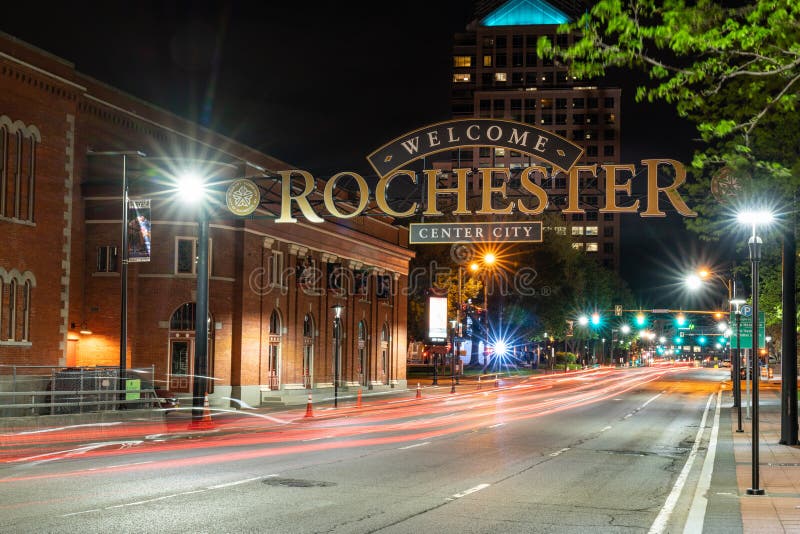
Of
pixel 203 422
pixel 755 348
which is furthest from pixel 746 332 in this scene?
pixel 203 422

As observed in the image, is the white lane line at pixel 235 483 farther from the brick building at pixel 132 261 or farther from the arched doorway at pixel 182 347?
the arched doorway at pixel 182 347

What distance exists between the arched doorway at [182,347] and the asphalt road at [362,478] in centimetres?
744

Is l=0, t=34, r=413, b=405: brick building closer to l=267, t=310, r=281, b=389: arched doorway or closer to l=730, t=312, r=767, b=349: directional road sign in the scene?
l=267, t=310, r=281, b=389: arched doorway

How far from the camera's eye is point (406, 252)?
63875 mm

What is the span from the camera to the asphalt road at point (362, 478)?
1212 cm

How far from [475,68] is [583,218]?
36521 mm

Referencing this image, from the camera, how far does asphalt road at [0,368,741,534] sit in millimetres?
12117

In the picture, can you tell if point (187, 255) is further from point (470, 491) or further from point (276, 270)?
point (470, 491)

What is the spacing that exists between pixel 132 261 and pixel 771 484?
21.8m

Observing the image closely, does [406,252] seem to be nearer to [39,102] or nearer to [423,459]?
[39,102]

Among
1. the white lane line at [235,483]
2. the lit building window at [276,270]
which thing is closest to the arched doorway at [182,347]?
the lit building window at [276,270]

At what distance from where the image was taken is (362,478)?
1667 cm

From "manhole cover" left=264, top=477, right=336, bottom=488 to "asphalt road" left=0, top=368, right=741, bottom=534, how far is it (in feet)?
0.12

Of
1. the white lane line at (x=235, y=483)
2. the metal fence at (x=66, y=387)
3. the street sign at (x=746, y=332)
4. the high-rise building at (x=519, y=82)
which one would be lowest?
the white lane line at (x=235, y=483)
